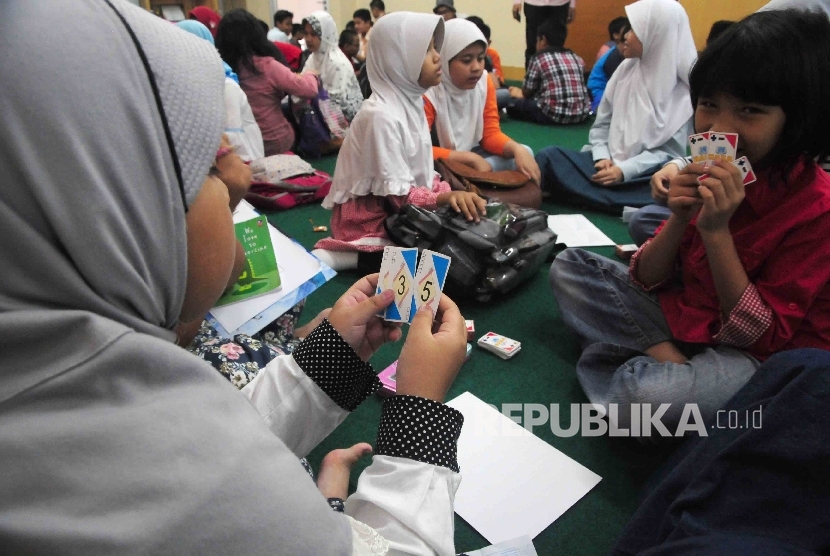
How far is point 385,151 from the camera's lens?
2.16 meters

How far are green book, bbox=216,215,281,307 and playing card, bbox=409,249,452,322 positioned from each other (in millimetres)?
662

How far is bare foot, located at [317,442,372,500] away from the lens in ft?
3.98

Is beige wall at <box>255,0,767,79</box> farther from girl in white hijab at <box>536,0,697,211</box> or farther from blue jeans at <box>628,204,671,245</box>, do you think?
blue jeans at <box>628,204,671,245</box>

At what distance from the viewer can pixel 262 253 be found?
1.53 m

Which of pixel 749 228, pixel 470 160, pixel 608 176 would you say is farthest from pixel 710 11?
pixel 749 228

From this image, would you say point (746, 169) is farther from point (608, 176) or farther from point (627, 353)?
point (608, 176)

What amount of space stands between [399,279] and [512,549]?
652 millimetres

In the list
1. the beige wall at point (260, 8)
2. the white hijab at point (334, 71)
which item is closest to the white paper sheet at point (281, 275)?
the white hijab at point (334, 71)

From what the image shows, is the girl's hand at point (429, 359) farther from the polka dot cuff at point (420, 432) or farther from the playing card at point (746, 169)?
the playing card at point (746, 169)

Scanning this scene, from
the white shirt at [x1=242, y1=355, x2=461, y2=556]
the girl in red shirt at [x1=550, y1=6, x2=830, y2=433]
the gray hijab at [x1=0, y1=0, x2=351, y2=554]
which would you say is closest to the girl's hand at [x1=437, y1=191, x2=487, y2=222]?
the girl in red shirt at [x1=550, y1=6, x2=830, y2=433]

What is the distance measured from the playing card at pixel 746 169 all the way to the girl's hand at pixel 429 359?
81 cm

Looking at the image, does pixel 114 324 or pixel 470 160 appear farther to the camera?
pixel 470 160

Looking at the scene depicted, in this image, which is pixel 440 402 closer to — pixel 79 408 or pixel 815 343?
pixel 79 408

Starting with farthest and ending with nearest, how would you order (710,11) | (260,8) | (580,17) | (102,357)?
(260,8) < (580,17) < (710,11) < (102,357)
